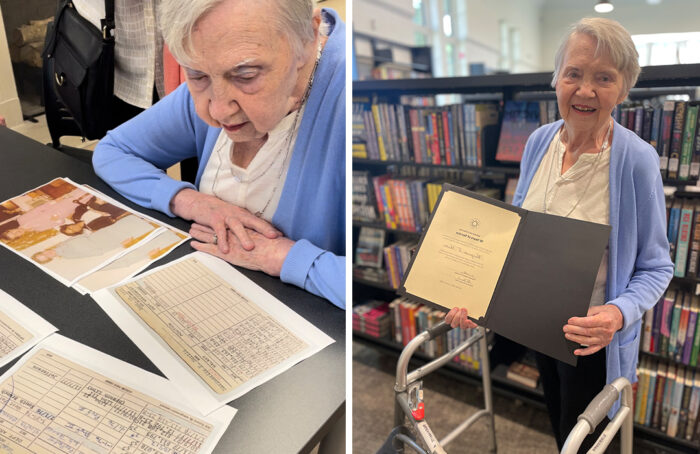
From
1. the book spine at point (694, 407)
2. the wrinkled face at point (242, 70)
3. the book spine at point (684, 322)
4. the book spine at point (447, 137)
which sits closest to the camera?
the wrinkled face at point (242, 70)

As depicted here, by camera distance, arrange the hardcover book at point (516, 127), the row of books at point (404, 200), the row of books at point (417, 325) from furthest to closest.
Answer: the row of books at point (417, 325)
the row of books at point (404, 200)
the hardcover book at point (516, 127)

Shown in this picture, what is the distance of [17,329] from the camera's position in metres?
0.65

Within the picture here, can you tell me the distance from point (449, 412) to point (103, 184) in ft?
4.70

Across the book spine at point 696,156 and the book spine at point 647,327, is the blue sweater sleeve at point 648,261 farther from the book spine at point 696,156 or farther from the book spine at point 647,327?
the book spine at point 647,327

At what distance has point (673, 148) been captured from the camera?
35.8 inches

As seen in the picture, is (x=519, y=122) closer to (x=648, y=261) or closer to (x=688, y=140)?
(x=688, y=140)

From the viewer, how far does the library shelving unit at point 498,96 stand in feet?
2.81

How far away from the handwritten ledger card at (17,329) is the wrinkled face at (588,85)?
0.79m

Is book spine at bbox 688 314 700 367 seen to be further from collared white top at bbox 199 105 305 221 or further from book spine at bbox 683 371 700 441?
collared white top at bbox 199 105 305 221

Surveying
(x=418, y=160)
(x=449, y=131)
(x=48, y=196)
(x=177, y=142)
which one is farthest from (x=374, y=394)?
(x=48, y=196)

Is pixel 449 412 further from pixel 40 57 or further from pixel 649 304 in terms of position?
pixel 40 57

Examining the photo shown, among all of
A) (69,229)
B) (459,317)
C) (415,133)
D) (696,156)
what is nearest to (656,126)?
(696,156)

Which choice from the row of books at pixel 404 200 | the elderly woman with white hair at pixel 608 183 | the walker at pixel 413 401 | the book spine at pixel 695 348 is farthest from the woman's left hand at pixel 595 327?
the row of books at pixel 404 200

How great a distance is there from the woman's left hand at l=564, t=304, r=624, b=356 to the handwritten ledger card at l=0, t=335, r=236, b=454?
0.47m
